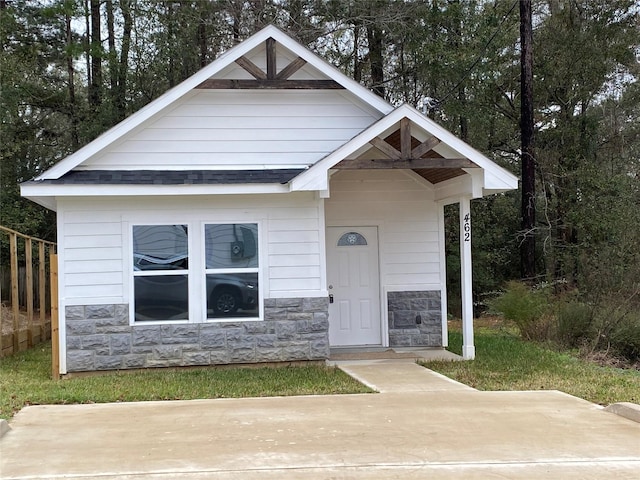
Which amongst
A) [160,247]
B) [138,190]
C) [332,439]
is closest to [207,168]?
[138,190]

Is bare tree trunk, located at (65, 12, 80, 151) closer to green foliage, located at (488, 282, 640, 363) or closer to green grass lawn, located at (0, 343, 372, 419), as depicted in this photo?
green grass lawn, located at (0, 343, 372, 419)

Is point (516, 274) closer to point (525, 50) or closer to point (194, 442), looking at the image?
point (525, 50)

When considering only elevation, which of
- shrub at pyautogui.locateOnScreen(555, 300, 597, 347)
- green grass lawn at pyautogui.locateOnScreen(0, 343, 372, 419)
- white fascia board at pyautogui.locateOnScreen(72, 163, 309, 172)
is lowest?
green grass lawn at pyautogui.locateOnScreen(0, 343, 372, 419)

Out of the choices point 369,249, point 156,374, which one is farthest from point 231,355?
point 369,249

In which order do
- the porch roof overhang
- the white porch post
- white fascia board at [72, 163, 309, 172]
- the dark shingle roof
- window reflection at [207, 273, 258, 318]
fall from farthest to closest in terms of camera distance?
1. the white porch post
2. white fascia board at [72, 163, 309, 172]
3. window reflection at [207, 273, 258, 318]
4. the dark shingle roof
5. the porch roof overhang

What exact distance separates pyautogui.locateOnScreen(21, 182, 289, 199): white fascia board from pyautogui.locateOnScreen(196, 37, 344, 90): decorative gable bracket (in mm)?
1851

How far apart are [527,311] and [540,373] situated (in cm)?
365

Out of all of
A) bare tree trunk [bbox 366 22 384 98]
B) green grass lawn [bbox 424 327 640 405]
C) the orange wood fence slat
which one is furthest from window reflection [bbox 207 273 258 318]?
bare tree trunk [bbox 366 22 384 98]

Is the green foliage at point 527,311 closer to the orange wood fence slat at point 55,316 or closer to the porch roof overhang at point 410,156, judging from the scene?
the porch roof overhang at point 410,156

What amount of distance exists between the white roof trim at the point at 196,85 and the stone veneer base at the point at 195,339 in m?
2.22

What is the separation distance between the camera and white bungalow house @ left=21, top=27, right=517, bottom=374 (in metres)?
9.46

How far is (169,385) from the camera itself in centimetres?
839

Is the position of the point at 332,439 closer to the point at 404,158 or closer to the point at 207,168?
the point at 404,158

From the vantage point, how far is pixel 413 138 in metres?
9.93
